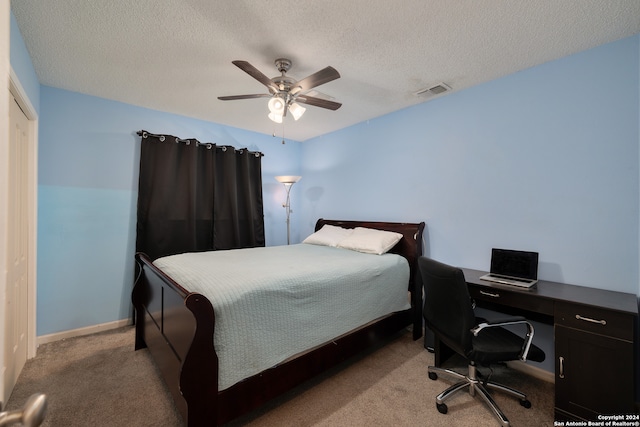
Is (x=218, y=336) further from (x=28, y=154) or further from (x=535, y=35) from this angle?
(x=535, y=35)

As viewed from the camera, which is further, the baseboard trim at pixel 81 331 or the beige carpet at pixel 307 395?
the baseboard trim at pixel 81 331

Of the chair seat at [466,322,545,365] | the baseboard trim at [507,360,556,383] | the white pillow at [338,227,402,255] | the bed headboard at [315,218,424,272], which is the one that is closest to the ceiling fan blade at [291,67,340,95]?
the white pillow at [338,227,402,255]

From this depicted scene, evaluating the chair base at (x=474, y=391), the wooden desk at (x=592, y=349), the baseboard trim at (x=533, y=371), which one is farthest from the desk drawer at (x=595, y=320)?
the baseboard trim at (x=533, y=371)

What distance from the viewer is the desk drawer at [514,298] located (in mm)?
1742

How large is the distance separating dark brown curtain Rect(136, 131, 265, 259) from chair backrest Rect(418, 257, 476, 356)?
2.58 metres

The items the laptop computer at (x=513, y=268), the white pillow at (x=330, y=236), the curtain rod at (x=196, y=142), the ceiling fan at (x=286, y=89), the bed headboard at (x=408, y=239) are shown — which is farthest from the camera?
the white pillow at (x=330, y=236)

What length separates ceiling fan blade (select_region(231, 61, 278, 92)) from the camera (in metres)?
1.66

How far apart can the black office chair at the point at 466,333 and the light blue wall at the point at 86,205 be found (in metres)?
3.17

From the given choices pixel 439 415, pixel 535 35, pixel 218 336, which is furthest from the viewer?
pixel 535 35

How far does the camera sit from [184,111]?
3.22 m

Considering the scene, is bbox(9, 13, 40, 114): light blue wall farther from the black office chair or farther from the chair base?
the chair base


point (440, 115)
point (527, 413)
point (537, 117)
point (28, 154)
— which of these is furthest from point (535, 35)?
point (28, 154)

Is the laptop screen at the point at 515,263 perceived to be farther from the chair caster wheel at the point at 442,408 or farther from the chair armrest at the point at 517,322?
the chair caster wheel at the point at 442,408

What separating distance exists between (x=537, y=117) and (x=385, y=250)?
5.64 ft
